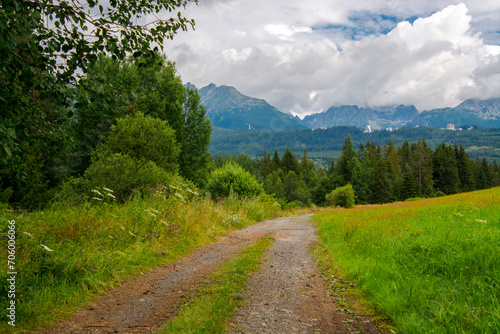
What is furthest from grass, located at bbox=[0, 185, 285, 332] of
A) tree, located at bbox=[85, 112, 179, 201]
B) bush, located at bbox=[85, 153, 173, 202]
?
tree, located at bbox=[85, 112, 179, 201]

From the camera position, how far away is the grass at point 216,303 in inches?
148

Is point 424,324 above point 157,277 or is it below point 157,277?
above

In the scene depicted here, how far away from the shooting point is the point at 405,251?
6.42 metres

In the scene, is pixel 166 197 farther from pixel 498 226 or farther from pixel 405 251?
pixel 498 226

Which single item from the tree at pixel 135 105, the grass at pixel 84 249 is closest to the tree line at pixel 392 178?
the tree at pixel 135 105

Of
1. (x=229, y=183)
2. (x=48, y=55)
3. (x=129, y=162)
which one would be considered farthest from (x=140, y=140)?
(x=48, y=55)

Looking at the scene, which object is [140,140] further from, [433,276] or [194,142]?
[433,276]

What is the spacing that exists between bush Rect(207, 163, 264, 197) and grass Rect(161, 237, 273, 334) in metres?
16.8

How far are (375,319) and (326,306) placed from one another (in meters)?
0.78

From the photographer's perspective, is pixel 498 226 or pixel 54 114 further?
pixel 54 114

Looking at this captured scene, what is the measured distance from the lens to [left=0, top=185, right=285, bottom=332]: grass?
4.38 meters

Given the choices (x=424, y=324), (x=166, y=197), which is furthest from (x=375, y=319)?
(x=166, y=197)

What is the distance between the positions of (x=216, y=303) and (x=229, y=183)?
19855 mm

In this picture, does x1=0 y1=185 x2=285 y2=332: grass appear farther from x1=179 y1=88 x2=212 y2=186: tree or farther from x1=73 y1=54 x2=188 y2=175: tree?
x1=179 y1=88 x2=212 y2=186: tree
